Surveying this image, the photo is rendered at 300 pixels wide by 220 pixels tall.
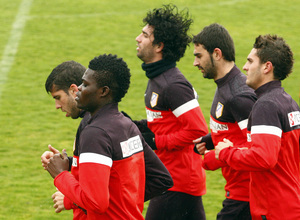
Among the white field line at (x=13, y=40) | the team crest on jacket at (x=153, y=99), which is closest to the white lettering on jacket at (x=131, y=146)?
the team crest on jacket at (x=153, y=99)

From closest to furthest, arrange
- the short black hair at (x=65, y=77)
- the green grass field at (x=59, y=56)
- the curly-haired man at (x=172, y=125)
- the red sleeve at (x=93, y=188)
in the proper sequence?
1. the red sleeve at (x=93, y=188)
2. the short black hair at (x=65, y=77)
3. the curly-haired man at (x=172, y=125)
4. the green grass field at (x=59, y=56)

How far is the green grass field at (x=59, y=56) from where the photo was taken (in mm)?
8172

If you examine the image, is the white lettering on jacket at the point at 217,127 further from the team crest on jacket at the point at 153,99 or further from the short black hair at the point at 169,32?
the short black hair at the point at 169,32

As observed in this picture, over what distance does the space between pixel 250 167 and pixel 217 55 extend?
1.39 meters

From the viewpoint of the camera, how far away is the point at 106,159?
362cm

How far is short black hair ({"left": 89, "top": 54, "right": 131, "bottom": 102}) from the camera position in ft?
12.9

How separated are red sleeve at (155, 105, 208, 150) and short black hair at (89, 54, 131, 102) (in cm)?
134

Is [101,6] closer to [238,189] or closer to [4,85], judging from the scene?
[4,85]

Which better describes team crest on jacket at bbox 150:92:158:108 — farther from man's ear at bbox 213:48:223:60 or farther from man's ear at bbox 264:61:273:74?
man's ear at bbox 264:61:273:74

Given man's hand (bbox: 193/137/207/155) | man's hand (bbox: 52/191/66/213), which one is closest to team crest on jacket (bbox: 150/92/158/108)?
man's hand (bbox: 193/137/207/155)

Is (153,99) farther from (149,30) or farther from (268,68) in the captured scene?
(268,68)

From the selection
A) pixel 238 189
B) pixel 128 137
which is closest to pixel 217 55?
pixel 238 189

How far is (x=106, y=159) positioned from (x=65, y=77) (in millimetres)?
1224

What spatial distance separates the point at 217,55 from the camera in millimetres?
5191
